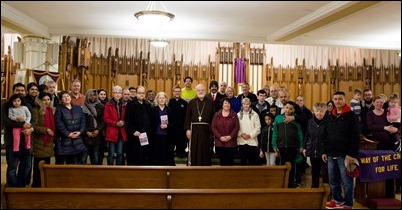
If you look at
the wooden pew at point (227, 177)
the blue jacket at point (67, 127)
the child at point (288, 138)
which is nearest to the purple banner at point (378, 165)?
the child at point (288, 138)

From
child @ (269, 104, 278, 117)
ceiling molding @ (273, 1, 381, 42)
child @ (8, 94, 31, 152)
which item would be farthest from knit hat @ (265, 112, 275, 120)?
child @ (8, 94, 31, 152)

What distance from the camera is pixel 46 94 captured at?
5320mm

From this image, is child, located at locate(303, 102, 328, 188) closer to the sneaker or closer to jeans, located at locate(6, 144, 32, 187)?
the sneaker

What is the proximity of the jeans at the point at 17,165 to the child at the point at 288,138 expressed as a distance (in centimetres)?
320

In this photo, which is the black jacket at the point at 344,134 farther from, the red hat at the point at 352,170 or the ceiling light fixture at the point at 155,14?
the ceiling light fixture at the point at 155,14

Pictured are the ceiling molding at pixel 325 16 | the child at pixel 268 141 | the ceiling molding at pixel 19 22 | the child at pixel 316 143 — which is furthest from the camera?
the child at pixel 268 141

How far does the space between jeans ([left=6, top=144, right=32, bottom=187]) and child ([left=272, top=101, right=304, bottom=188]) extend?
10.5 feet

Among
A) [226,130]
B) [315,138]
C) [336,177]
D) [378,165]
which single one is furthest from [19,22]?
[378,165]

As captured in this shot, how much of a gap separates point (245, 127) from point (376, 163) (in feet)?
5.97

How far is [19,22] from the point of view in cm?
530

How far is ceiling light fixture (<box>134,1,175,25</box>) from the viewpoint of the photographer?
4.68m

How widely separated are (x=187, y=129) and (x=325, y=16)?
2584 mm

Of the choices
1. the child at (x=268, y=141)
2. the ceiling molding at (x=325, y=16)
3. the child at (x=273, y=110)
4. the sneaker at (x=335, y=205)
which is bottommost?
the sneaker at (x=335, y=205)

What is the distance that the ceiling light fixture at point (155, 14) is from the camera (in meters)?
4.68
